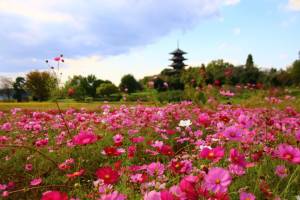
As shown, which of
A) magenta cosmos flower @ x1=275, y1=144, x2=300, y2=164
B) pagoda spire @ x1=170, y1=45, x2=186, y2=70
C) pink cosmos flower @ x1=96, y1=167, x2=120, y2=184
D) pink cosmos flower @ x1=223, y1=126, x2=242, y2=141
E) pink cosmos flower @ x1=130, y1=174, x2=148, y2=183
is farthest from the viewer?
pagoda spire @ x1=170, y1=45, x2=186, y2=70

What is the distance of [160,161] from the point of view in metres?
3.58

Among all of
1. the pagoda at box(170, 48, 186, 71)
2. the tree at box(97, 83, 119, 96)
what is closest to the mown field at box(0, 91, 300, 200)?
the tree at box(97, 83, 119, 96)

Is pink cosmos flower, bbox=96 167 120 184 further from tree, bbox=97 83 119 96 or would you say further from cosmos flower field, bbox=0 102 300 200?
tree, bbox=97 83 119 96

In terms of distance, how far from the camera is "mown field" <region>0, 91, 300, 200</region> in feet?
4.83

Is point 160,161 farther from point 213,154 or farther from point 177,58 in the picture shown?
point 177,58

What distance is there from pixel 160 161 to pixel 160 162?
0.14 meters

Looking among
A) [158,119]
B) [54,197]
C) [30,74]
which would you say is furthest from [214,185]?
[30,74]

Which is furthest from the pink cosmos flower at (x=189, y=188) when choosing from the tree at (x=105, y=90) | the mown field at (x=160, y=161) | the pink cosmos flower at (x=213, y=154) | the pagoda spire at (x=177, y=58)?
the pagoda spire at (x=177, y=58)

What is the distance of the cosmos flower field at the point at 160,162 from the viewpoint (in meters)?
1.47

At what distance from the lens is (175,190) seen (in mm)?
1321

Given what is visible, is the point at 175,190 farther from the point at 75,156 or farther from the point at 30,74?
the point at 30,74

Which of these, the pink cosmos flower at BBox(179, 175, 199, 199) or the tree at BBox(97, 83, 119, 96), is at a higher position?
the tree at BBox(97, 83, 119, 96)

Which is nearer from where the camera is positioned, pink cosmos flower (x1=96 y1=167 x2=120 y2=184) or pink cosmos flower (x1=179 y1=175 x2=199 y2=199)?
pink cosmos flower (x1=179 y1=175 x2=199 y2=199)

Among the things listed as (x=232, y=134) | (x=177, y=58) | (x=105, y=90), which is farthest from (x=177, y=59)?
(x=232, y=134)
